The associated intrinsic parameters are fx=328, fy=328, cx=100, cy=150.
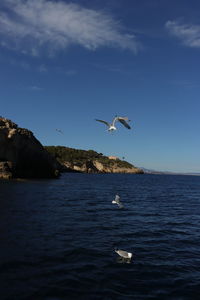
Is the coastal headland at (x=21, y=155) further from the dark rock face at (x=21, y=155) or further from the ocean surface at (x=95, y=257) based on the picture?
the ocean surface at (x=95, y=257)

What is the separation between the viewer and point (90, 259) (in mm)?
15297

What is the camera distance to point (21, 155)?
246 feet

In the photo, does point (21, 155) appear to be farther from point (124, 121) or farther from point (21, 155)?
point (124, 121)

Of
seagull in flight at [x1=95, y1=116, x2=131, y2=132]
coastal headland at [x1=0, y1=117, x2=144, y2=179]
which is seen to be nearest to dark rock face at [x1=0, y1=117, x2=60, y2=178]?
coastal headland at [x1=0, y1=117, x2=144, y2=179]

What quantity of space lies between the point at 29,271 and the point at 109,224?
11433mm

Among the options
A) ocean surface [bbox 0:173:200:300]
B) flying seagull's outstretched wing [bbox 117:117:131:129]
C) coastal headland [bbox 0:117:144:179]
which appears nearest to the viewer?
ocean surface [bbox 0:173:200:300]

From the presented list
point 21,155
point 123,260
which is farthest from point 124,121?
point 21,155

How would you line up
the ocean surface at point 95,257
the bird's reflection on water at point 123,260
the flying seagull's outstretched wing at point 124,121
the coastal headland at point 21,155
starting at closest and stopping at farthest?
the ocean surface at point 95,257, the bird's reflection on water at point 123,260, the flying seagull's outstretched wing at point 124,121, the coastal headland at point 21,155

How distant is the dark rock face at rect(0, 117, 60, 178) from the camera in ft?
220

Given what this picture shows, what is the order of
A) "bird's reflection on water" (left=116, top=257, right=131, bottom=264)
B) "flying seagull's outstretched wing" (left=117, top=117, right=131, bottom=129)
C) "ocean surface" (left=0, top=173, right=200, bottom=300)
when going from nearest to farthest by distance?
"ocean surface" (left=0, top=173, right=200, bottom=300) → "bird's reflection on water" (left=116, top=257, right=131, bottom=264) → "flying seagull's outstretched wing" (left=117, top=117, right=131, bottom=129)

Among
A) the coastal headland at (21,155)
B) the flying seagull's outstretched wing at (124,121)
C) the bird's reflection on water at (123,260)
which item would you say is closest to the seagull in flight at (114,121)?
A: the flying seagull's outstretched wing at (124,121)

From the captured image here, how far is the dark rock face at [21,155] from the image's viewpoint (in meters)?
67.1

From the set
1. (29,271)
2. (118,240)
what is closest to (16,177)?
(118,240)

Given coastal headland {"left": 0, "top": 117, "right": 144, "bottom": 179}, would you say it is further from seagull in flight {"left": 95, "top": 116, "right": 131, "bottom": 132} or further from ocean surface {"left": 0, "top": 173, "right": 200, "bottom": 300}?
seagull in flight {"left": 95, "top": 116, "right": 131, "bottom": 132}
